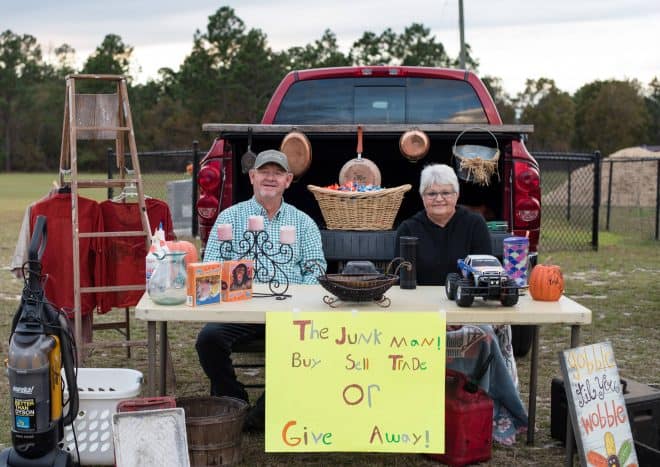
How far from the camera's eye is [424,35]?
61.1 meters

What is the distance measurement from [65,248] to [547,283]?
2.96 meters

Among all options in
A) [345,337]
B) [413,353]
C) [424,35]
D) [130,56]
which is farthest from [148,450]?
[130,56]

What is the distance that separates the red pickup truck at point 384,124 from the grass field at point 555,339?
0.72 m

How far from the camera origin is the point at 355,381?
344 cm

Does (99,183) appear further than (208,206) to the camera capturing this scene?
No

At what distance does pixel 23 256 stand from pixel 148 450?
80.7 inches

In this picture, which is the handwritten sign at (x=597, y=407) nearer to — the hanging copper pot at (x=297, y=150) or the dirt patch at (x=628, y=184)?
the hanging copper pot at (x=297, y=150)

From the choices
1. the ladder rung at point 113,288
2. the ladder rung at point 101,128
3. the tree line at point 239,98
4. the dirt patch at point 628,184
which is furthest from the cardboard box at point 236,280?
the tree line at point 239,98

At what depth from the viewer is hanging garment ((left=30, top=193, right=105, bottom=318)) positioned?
511 centimetres

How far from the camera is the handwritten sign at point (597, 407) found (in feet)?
11.1

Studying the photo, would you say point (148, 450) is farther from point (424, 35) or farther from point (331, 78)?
point (424, 35)

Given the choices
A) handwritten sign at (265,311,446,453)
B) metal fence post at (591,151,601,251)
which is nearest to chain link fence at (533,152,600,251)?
metal fence post at (591,151,601,251)

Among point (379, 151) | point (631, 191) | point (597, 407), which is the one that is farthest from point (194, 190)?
point (631, 191)

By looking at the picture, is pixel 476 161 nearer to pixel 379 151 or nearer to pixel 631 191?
pixel 379 151
